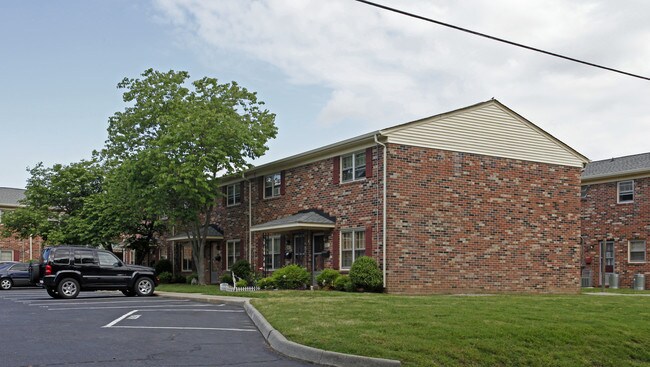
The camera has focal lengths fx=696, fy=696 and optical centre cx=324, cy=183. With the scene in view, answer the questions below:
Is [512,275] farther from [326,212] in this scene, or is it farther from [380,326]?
[380,326]

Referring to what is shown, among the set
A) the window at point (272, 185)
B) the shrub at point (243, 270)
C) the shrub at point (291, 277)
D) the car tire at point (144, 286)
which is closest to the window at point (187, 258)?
the shrub at point (243, 270)

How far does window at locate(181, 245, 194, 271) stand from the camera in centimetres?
4034

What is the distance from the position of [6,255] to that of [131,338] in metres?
52.1

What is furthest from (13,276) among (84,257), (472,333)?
(472,333)

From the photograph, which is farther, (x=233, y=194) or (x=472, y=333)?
(x=233, y=194)

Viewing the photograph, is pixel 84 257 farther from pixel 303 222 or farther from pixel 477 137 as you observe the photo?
pixel 477 137

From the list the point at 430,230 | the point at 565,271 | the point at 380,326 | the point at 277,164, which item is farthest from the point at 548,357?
the point at 277,164

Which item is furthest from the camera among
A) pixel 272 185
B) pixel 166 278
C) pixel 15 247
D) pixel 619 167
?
pixel 15 247

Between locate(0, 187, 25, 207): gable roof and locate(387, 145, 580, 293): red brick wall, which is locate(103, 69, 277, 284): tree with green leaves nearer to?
locate(387, 145, 580, 293): red brick wall

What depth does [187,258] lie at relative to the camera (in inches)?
1602

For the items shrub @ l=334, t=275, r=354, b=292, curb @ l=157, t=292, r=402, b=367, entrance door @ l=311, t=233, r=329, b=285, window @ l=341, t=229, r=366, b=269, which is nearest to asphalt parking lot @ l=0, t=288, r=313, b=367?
curb @ l=157, t=292, r=402, b=367

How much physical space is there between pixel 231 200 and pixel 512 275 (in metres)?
15.7

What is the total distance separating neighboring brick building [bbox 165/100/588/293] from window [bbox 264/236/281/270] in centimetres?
24

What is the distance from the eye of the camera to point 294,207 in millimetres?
29859
